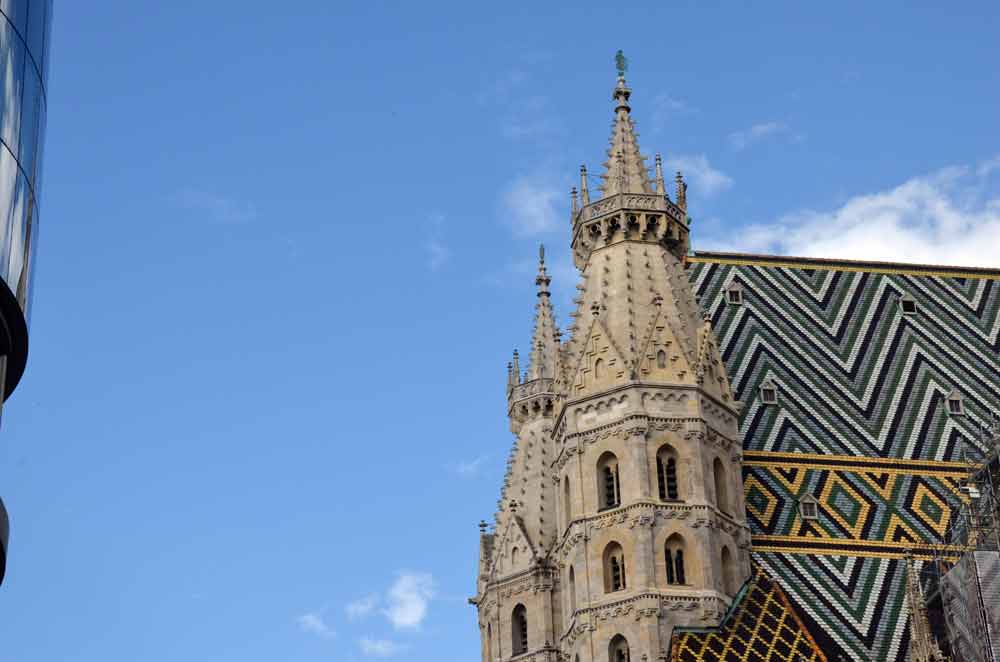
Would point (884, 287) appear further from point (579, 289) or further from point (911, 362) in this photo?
point (579, 289)

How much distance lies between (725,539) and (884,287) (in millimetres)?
8846

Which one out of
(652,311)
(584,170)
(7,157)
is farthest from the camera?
(584,170)

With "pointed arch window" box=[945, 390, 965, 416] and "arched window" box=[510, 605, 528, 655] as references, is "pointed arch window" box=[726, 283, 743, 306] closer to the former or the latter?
"pointed arch window" box=[945, 390, 965, 416]

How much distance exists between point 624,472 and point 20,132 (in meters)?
14.0

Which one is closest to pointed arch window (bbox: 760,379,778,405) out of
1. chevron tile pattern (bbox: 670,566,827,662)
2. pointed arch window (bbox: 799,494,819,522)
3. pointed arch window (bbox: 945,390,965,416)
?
pointed arch window (bbox: 799,494,819,522)

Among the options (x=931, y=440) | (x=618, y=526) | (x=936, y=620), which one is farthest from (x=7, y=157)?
(x=931, y=440)

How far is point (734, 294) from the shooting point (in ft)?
130

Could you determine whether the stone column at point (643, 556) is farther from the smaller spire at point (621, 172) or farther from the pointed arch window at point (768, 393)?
the smaller spire at point (621, 172)

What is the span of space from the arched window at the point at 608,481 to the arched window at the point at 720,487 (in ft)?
5.46

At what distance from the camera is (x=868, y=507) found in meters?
35.5

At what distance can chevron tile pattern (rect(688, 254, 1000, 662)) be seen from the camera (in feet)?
111

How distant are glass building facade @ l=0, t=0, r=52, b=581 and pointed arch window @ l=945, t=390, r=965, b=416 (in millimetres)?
19709

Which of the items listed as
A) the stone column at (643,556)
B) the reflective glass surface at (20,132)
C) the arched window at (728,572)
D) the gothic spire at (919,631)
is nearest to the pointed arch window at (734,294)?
the arched window at (728,572)

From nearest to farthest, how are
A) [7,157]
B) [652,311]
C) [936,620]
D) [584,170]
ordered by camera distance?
[7,157]
[936,620]
[652,311]
[584,170]
